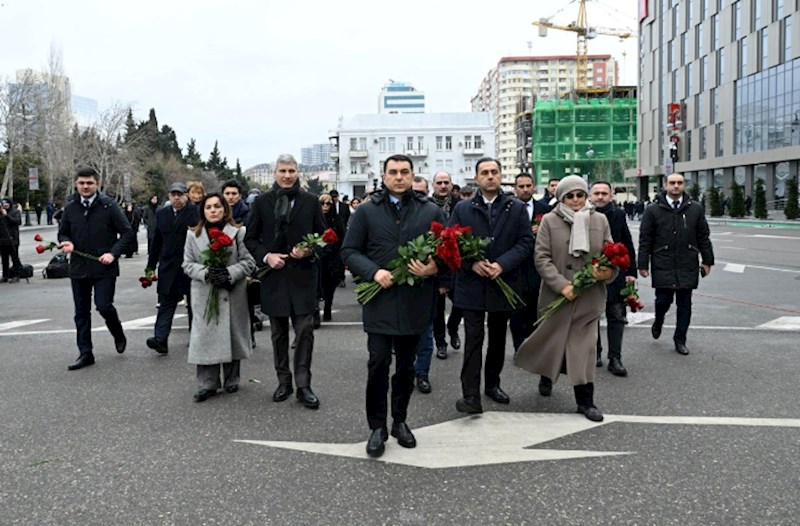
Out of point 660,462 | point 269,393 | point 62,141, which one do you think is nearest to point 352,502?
point 660,462

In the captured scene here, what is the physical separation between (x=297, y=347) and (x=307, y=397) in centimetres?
43

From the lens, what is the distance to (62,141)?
56.5 metres

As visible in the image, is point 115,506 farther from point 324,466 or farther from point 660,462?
point 660,462

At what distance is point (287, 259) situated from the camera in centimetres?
580

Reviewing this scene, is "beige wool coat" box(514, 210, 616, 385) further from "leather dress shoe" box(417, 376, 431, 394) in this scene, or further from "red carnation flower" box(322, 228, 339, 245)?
"red carnation flower" box(322, 228, 339, 245)

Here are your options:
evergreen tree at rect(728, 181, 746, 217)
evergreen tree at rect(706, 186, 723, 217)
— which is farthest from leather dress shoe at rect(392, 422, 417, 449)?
evergreen tree at rect(706, 186, 723, 217)

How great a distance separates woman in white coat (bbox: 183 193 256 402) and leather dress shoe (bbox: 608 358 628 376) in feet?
11.0

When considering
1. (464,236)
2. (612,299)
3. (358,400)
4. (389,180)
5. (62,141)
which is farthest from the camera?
(62,141)

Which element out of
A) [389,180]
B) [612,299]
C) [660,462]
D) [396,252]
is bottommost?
[660,462]

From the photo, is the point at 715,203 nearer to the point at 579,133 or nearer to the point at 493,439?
the point at 493,439

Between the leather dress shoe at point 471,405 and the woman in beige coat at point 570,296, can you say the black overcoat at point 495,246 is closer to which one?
the woman in beige coat at point 570,296

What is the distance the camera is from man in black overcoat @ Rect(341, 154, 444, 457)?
181 inches

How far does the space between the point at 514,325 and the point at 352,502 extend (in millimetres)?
3831

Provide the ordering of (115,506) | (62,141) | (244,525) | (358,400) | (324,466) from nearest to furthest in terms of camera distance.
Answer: (244,525)
(115,506)
(324,466)
(358,400)
(62,141)
